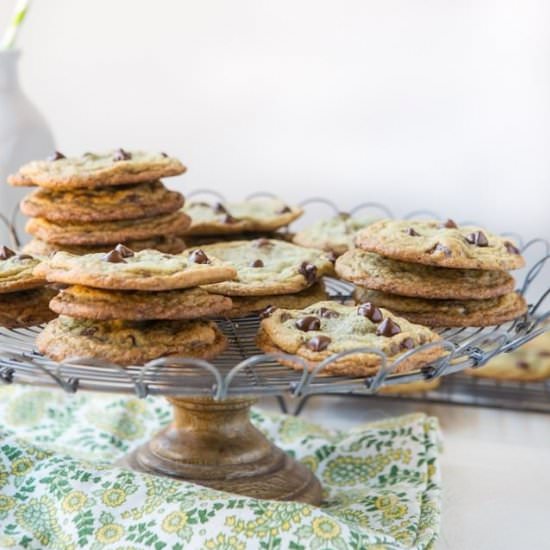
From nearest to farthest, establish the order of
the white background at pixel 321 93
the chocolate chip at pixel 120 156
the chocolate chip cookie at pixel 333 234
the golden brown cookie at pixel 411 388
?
the chocolate chip at pixel 120 156, the chocolate chip cookie at pixel 333 234, the golden brown cookie at pixel 411 388, the white background at pixel 321 93

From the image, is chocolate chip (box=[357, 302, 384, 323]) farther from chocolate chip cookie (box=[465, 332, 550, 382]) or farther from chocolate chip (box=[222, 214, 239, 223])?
chocolate chip cookie (box=[465, 332, 550, 382])

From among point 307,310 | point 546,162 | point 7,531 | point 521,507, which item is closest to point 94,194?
point 307,310

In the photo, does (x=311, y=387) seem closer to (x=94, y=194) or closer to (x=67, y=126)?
(x=94, y=194)

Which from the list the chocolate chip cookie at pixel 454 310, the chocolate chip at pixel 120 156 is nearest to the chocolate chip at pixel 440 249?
→ the chocolate chip cookie at pixel 454 310

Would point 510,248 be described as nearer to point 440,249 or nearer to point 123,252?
point 440,249

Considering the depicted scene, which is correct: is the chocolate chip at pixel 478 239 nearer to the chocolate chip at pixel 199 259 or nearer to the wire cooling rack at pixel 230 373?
the wire cooling rack at pixel 230 373

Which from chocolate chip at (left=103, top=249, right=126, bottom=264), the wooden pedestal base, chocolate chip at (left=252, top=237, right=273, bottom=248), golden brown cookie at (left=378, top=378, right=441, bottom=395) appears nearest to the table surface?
golden brown cookie at (left=378, top=378, right=441, bottom=395)
